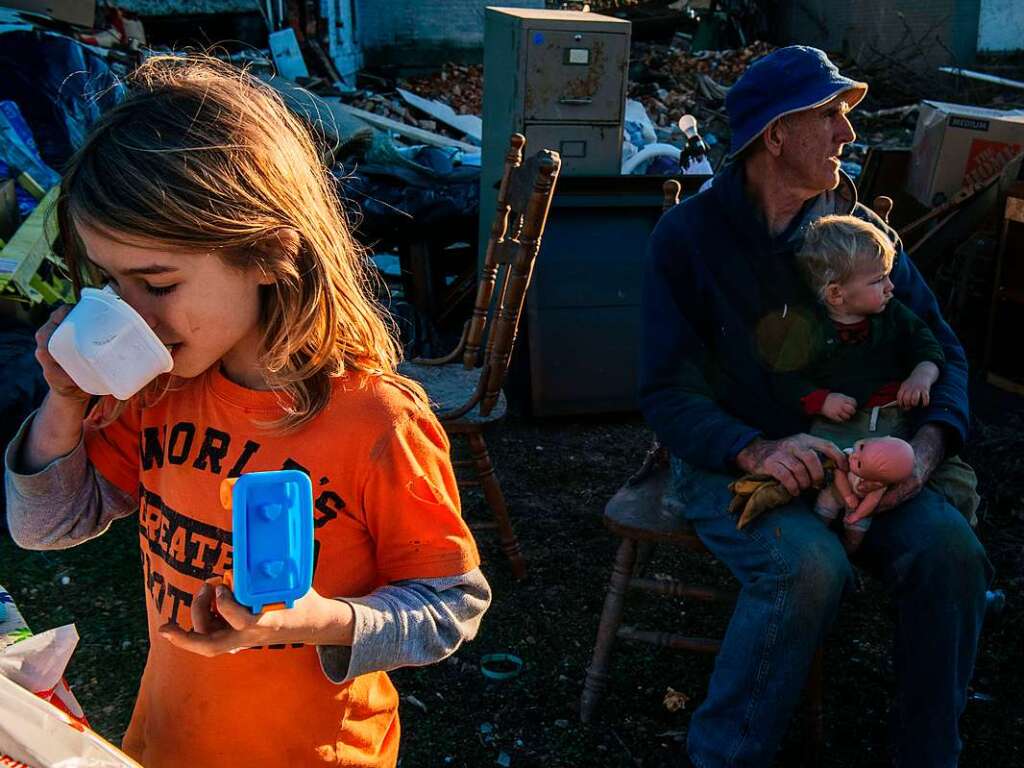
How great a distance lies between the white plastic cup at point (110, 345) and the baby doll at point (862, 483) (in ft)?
5.33

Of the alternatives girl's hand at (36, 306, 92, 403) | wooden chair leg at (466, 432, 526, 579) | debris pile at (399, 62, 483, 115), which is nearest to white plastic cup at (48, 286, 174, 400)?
girl's hand at (36, 306, 92, 403)

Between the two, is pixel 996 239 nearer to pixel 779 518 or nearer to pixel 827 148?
pixel 827 148

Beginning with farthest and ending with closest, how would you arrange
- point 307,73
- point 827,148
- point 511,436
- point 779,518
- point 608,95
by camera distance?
point 307,73
point 608,95
point 511,436
point 827,148
point 779,518

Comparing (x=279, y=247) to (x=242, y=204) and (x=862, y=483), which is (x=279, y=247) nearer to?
(x=242, y=204)

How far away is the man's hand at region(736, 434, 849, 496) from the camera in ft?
7.55

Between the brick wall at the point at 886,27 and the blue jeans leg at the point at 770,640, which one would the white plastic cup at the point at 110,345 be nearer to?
the blue jeans leg at the point at 770,640

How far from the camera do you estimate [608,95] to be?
5.16m

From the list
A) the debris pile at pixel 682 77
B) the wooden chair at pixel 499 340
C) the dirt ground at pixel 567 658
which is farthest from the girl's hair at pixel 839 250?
the debris pile at pixel 682 77

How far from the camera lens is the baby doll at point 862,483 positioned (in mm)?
2229

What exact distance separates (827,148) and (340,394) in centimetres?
180

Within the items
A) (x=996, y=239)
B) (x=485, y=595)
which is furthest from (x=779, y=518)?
(x=996, y=239)

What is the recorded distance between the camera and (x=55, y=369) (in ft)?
4.05

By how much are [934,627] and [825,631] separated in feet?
0.77

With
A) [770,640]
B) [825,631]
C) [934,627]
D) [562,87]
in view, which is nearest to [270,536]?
[770,640]
